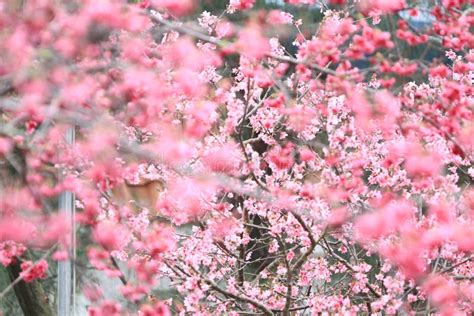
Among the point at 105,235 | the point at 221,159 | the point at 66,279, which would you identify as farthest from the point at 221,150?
the point at 105,235

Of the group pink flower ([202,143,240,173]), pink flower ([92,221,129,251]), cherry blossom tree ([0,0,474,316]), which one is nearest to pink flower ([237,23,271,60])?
cherry blossom tree ([0,0,474,316])

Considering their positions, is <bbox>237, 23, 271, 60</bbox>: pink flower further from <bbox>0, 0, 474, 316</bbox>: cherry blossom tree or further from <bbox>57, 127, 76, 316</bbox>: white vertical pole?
<bbox>57, 127, 76, 316</bbox>: white vertical pole

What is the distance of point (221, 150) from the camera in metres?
5.79

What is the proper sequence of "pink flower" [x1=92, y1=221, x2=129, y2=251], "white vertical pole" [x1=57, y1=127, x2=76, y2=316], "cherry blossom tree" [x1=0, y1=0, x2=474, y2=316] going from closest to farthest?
"cherry blossom tree" [x1=0, y1=0, x2=474, y2=316] < "pink flower" [x1=92, y1=221, x2=129, y2=251] < "white vertical pole" [x1=57, y1=127, x2=76, y2=316]

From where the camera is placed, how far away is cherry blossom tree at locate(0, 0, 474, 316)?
3131 millimetres

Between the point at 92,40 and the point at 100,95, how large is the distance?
22cm

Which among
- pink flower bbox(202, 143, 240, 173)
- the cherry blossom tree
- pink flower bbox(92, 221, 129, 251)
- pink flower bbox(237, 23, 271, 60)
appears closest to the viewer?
the cherry blossom tree

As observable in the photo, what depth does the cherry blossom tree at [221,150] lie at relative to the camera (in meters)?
3.13

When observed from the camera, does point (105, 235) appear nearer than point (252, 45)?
No

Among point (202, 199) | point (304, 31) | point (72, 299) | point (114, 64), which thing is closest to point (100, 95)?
point (114, 64)

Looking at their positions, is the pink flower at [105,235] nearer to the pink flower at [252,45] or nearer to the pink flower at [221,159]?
the pink flower at [252,45]

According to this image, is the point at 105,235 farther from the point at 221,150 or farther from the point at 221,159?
the point at 221,150

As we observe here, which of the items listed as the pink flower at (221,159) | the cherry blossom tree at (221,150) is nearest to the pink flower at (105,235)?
the cherry blossom tree at (221,150)

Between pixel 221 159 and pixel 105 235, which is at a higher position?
pixel 105 235
